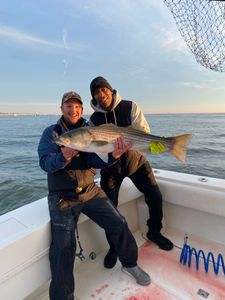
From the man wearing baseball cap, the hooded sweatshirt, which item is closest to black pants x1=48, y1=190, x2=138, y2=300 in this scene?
→ the man wearing baseball cap

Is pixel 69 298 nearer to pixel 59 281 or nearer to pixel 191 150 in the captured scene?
pixel 59 281

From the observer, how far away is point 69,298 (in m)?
2.09

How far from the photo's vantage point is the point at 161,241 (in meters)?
3.07

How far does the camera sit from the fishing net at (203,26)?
8.73 ft

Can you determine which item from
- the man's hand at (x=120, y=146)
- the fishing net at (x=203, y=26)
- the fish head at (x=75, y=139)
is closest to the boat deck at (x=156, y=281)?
the man's hand at (x=120, y=146)

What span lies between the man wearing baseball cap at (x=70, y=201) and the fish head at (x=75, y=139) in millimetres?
91

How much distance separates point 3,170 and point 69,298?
11.7 m

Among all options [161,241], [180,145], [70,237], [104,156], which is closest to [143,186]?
[161,241]

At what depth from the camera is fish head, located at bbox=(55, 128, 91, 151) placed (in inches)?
80.0

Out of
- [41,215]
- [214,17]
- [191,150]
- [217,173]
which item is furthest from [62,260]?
[191,150]

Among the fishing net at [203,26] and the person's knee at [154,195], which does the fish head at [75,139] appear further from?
the fishing net at [203,26]

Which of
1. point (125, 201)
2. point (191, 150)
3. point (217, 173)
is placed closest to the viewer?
point (125, 201)

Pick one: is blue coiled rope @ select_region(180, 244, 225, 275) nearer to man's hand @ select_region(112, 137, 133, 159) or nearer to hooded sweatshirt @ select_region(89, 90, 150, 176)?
hooded sweatshirt @ select_region(89, 90, 150, 176)

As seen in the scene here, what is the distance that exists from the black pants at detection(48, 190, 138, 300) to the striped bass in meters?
0.53
